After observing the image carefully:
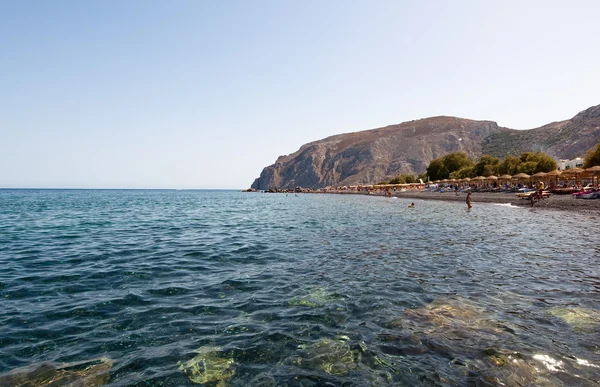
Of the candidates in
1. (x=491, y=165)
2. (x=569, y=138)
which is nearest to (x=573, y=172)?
(x=491, y=165)

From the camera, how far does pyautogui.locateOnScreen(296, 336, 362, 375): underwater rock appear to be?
18.4ft

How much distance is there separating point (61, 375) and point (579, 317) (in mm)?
10929

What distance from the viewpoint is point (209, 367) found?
5.67 meters

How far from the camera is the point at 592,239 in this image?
1831cm

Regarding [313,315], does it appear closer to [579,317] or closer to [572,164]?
[579,317]

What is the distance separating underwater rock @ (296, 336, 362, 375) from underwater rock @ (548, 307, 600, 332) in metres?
5.18

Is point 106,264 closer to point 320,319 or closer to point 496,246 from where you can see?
point 320,319

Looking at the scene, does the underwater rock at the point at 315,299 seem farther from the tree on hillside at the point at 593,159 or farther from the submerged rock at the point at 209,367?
the tree on hillside at the point at 593,159

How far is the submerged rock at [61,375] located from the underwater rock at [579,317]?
9599 millimetres

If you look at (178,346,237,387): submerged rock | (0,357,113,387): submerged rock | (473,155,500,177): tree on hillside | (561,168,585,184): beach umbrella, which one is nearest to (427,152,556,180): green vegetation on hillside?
(473,155,500,177): tree on hillside

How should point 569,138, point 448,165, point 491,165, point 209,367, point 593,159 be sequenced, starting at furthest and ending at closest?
point 569,138 → point 448,165 → point 491,165 → point 593,159 → point 209,367

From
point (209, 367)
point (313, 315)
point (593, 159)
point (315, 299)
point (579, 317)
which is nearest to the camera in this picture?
point (209, 367)

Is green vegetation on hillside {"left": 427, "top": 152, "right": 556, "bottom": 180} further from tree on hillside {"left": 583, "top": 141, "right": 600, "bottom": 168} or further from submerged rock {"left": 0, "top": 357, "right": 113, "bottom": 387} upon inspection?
submerged rock {"left": 0, "top": 357, "right": 113, "bottom": 387}

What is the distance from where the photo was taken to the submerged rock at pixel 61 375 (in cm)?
520
